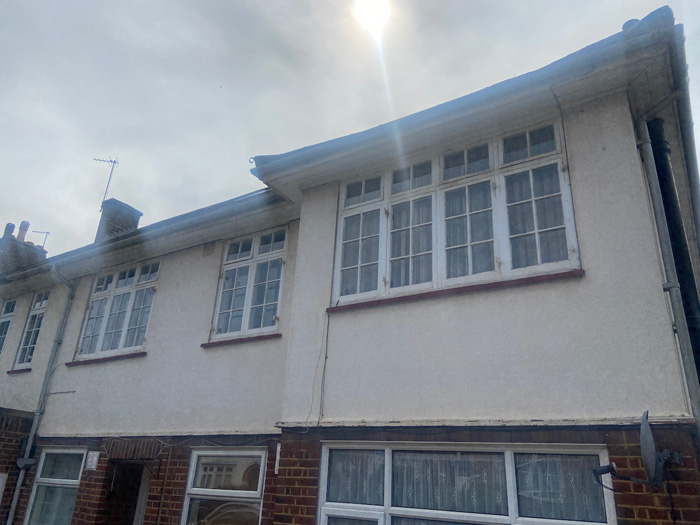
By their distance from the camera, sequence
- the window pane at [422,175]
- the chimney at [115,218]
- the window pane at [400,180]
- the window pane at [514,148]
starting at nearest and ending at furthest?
the window pane at [514,148]
the window pane at [422,175]
the window pane at [400,180]
the chimney at [115,218]

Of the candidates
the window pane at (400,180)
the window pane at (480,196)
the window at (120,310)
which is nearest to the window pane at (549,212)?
the window pane at (480,196)

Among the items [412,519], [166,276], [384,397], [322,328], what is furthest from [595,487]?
[166,276]

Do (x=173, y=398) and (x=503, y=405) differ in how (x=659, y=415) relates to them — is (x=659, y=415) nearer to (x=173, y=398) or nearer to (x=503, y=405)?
(x=503, y=405)

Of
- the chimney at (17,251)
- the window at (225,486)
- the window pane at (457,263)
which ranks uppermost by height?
the chimney at (17,251)

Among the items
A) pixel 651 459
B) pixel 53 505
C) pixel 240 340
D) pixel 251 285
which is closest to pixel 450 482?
pixel 651 459

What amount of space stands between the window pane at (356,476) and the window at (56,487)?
5.28 meters

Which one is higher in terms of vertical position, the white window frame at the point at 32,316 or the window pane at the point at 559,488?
the white window frame at the point at 32,316

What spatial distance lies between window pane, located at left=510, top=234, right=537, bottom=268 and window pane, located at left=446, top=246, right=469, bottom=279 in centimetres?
49

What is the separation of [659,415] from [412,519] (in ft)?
7.57

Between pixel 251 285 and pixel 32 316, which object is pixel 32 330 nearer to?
pixel 32 316

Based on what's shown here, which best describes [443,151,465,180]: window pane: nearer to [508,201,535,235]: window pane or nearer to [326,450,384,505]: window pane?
[508,201,535,235]: window pane

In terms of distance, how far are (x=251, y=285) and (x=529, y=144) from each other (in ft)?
14.3

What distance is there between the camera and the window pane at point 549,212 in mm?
5148

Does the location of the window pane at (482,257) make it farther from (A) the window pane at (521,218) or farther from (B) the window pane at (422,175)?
(B) the window pane at (422,175)
